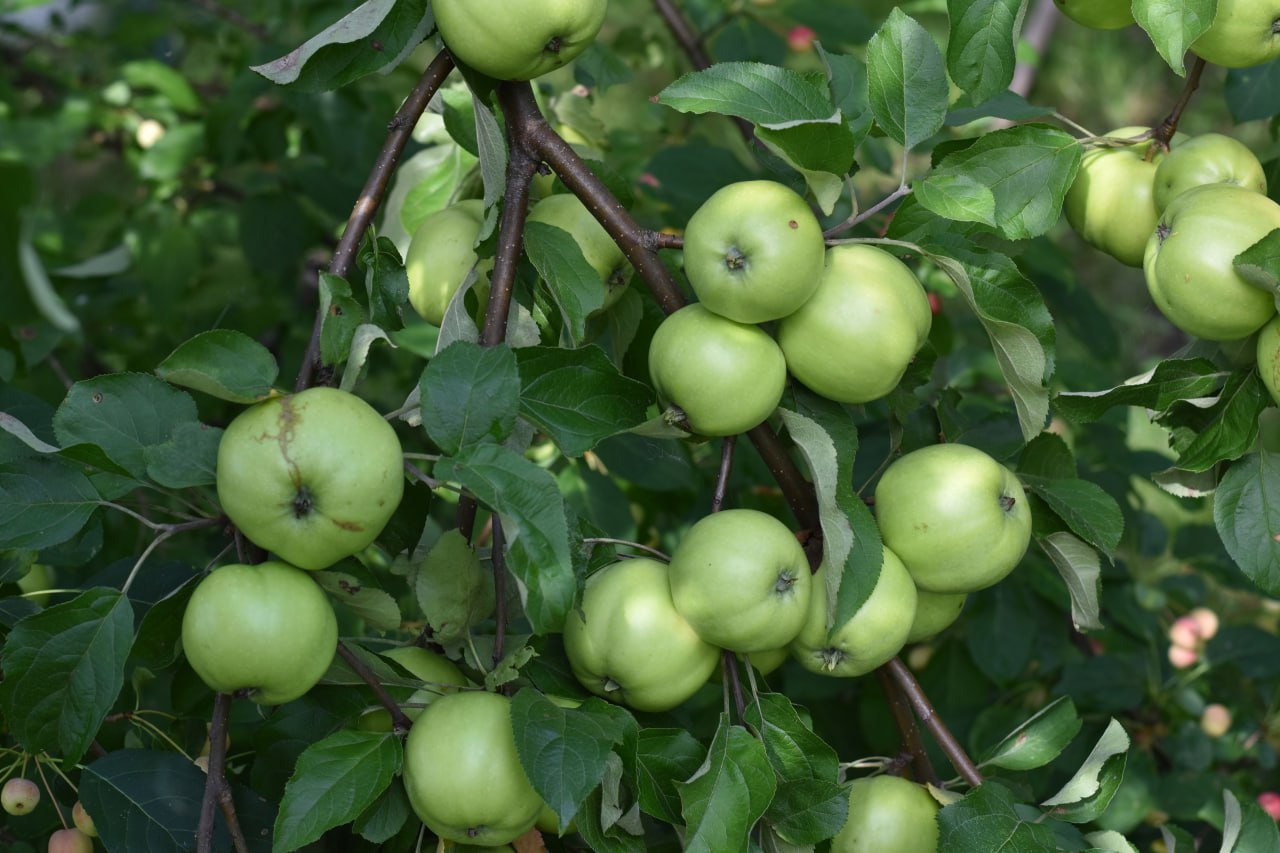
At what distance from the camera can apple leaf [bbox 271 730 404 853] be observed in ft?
3.33

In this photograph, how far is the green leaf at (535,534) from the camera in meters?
0.98

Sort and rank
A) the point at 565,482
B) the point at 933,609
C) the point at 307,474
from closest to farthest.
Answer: the point at 307,474 < the point at 933,609 < the point at 565,482

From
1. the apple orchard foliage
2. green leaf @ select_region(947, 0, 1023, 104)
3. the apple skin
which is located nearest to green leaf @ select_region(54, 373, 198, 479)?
the apple orchard foliage

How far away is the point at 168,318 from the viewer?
2.50m

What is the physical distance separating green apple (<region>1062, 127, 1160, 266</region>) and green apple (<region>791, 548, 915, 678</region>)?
468mm

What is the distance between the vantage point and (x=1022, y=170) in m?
1.27

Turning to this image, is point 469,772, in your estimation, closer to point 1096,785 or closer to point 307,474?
point 307,474

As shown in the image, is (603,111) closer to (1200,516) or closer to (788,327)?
(1200,516)

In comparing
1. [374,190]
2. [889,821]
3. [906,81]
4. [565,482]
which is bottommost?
[565,482]

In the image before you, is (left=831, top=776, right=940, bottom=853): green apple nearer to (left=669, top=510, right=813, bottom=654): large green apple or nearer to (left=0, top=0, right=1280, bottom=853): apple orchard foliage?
(left=0, top=0, right=1280, bottom=853): apple orchard foliage

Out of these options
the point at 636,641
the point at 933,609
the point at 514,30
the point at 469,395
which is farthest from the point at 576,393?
the point at 933,609

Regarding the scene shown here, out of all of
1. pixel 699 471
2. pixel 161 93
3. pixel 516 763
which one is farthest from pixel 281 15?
pixel 516 763

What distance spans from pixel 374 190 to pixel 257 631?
0.44 metres

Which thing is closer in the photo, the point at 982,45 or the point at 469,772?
the point at 469,772
